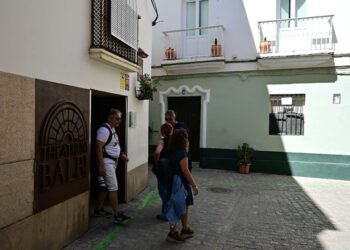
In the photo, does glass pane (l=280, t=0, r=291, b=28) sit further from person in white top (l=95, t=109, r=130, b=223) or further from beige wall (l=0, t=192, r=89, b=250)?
beige wall (l=0, t=192, r=89, b=250)

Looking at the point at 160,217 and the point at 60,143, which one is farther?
the point at 160,217

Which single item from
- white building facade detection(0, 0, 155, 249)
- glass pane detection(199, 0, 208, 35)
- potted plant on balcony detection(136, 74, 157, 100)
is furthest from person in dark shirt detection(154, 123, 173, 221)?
glass pane detection(199, 0, 208, 35)

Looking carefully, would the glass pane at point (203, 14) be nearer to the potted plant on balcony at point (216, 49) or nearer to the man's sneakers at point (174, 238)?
the potted plant on balcony at point (216, 49)

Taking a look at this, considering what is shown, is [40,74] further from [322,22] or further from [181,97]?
[322,22]

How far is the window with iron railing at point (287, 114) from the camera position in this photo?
877cm

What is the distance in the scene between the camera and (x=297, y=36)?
340 inches

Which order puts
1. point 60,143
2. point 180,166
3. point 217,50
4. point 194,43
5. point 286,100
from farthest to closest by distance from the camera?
1. point 194,43
2. point 217,50
3. point 286,100
4. point 180,166
5. point 60,143

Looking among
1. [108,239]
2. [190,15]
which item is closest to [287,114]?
[190,15]

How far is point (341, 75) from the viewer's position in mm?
8258

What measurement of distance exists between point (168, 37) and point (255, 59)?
9.97ft

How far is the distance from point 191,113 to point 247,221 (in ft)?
19.1

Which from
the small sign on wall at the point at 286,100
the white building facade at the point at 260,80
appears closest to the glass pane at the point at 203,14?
the white building facade at the point at 260,80

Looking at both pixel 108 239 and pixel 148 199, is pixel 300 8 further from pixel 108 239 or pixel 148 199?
pixel 108 239

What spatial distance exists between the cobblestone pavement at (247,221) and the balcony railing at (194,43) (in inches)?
174
